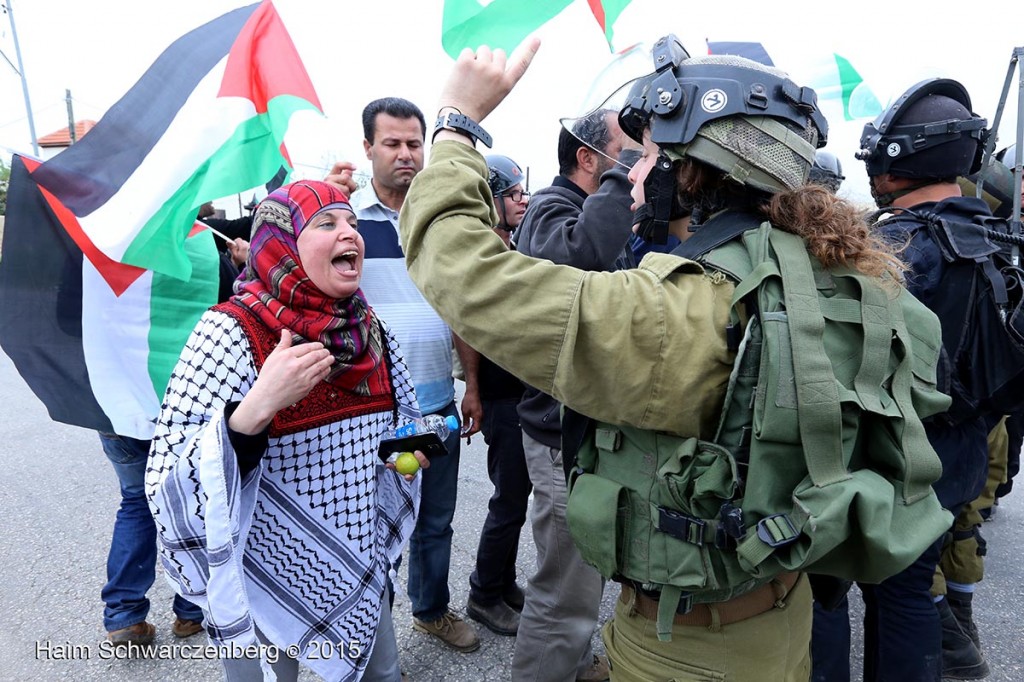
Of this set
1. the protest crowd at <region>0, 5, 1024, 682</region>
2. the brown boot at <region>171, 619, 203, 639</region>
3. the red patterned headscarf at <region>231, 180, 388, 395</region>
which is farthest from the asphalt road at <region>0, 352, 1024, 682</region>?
the red patterned headscarf at <region>231, 180, 388, 395</region>

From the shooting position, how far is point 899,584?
221cm

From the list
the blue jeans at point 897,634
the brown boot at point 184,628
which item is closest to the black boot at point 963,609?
the blue jeans at point 897,634

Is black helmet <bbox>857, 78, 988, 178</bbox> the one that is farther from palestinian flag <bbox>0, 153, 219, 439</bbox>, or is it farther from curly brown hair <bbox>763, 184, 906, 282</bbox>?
palestinian flag <bbox>0, 153, 219, 439</bbox>

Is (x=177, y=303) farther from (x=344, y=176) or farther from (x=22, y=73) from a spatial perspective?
(x=22, y=73)

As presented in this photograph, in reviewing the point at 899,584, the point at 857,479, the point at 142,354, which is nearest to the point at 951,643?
the point at 899,584

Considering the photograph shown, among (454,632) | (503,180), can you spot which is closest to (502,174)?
(503,180)

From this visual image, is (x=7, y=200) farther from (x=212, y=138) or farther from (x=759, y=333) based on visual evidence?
(x=759, y=333)

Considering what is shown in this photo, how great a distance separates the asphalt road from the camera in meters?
2.79

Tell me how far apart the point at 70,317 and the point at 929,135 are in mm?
3614

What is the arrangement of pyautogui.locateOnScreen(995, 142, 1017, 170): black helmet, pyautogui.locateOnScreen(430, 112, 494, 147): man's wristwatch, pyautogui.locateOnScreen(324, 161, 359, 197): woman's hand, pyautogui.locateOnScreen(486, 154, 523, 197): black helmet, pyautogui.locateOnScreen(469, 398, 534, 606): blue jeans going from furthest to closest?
1. pyautogui.locateOnScreen(486, 154, 523, 197): black helmet
2. pyautogui.locateOnScreen(995, 142, 1017, 170): black helmet
3. pyautogui.locateOnScreen(469, 398, 534, 606): blue jeans
4. pyautogui.locateOnScreen(324, 161, 359, 197): woman's hand
5. pyautogui.locateOnScreen(430, 112, 494, 147): man's wristwatch

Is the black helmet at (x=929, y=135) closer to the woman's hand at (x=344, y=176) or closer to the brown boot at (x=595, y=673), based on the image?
the woman's hand at (x=344, y=176)

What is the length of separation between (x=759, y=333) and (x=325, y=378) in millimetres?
1173

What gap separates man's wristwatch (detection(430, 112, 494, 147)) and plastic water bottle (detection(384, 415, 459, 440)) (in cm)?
106

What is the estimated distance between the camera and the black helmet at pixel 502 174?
4004 mm
